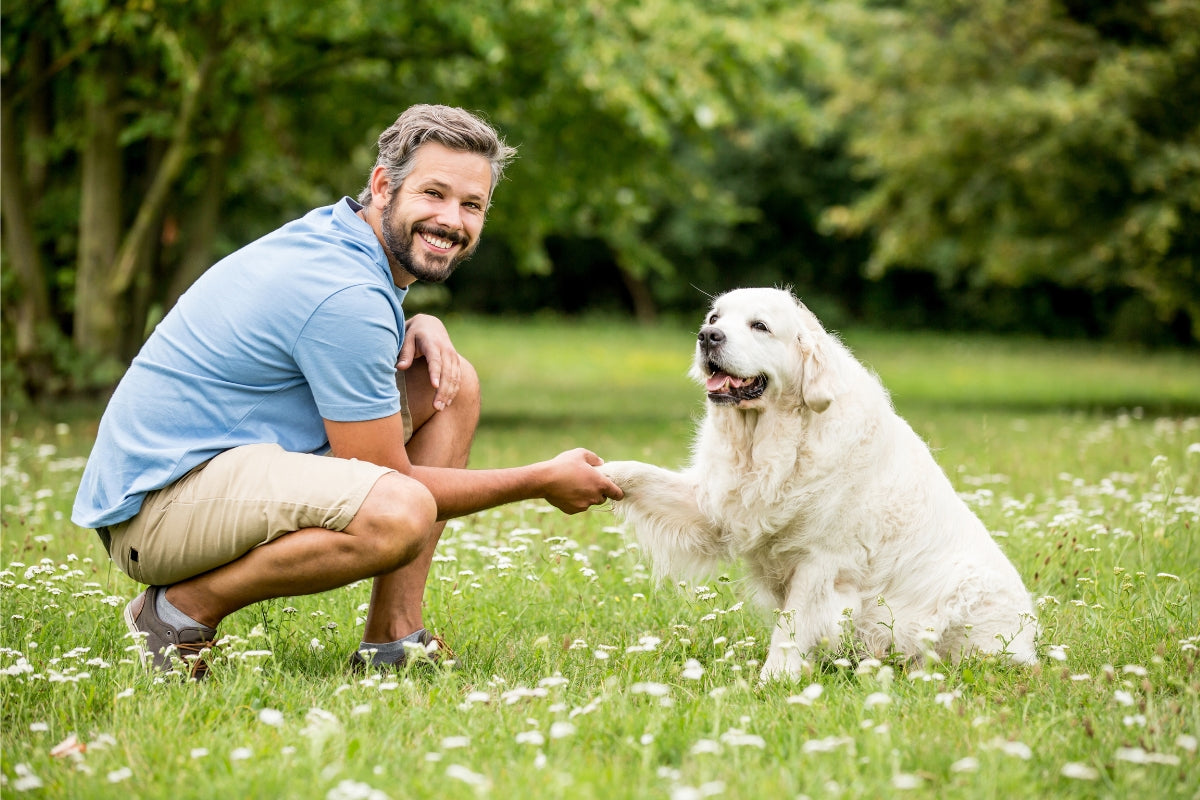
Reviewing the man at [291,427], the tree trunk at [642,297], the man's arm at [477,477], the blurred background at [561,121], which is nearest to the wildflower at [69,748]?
the man at [291,427]

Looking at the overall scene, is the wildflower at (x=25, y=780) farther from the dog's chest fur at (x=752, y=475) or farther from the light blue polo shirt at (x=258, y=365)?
the dog's chest fur at (x=752, y=475)

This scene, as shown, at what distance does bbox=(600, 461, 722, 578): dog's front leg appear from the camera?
13.7 feet

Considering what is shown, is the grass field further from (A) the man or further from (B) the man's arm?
(B) the man's arm

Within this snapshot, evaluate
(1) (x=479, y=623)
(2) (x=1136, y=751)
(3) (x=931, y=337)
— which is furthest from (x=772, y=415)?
(3) (x=931, y=337)

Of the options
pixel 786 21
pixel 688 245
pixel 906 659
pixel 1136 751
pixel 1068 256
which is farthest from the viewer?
pixel 688 245

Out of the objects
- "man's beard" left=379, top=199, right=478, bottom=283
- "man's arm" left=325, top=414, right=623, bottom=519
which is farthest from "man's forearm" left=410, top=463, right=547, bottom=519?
"man's beard" left=379, top=199, right=478, bottom=283

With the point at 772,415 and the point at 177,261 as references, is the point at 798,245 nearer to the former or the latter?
the point at 177,261

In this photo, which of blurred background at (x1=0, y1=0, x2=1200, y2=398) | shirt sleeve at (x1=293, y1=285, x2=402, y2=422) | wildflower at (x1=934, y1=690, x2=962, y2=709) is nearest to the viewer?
wildflower at (x1=934, y1=690, x2=962, y2=709)

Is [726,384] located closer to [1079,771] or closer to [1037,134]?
[1079,771]

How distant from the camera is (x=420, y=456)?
3.91m

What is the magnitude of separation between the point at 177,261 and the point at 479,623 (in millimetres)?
9515

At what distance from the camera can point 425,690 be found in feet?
11.3

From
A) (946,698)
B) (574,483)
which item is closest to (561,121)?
(574,483)

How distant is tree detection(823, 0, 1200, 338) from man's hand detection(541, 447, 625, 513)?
314 inches
